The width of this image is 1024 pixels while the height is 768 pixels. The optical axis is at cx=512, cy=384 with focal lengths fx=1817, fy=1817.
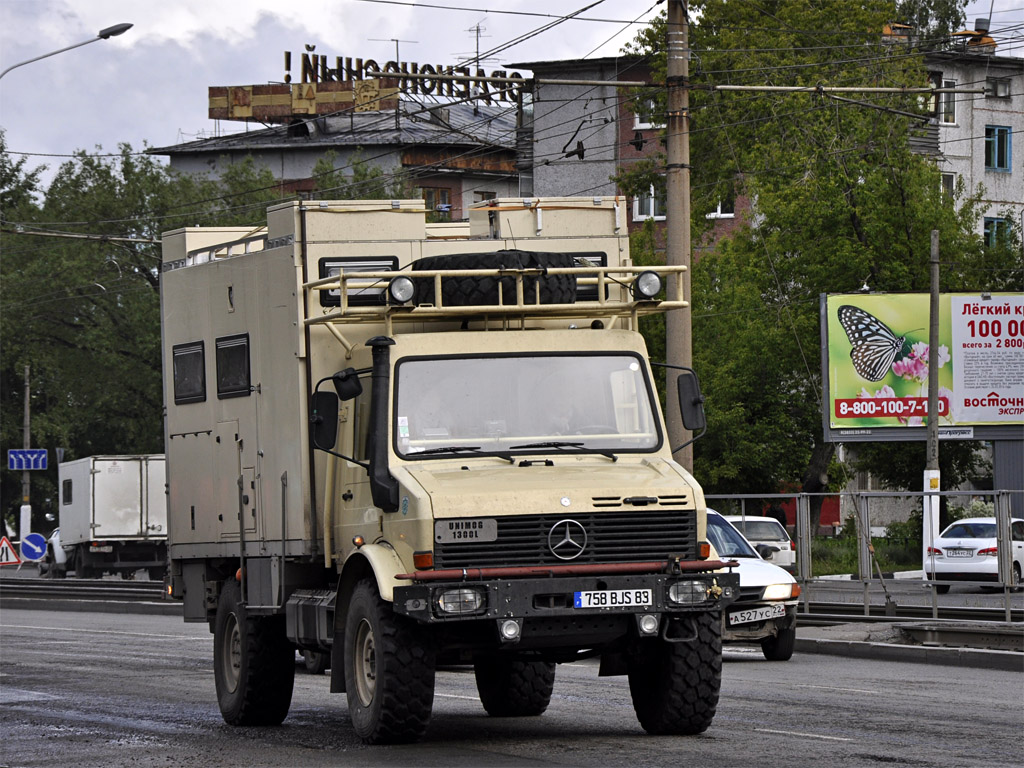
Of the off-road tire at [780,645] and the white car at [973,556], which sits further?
the white car at [973,556]

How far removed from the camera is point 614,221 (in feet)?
43.5

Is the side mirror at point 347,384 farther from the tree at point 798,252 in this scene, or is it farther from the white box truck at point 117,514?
the white box truck at point 117,514

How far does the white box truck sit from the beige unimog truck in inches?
1320

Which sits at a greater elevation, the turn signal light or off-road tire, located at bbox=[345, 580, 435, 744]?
the turn signal light

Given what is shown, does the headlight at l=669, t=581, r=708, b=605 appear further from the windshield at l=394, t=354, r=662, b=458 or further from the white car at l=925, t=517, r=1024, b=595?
the white car at l=925, t=517, r=1024, b=595

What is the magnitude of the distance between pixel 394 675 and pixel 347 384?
6.06 feet

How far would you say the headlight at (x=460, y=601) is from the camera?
10586 mm

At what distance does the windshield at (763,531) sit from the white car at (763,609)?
651 cm

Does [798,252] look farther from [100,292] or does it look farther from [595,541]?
[595,541]

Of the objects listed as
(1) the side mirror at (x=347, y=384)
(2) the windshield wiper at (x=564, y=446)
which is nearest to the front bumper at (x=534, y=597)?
(2) the windshield wiper at (x=564, y=446)

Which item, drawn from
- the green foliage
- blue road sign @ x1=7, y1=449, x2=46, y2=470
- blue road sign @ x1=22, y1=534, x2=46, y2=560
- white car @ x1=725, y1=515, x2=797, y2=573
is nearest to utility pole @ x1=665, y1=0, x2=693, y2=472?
white car @ x1=725, y1=515, x2=797, y2=573

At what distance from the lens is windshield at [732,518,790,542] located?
26859 millimetres

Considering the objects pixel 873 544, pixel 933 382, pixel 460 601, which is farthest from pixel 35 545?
pixel 460 601

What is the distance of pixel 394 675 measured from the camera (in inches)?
424
